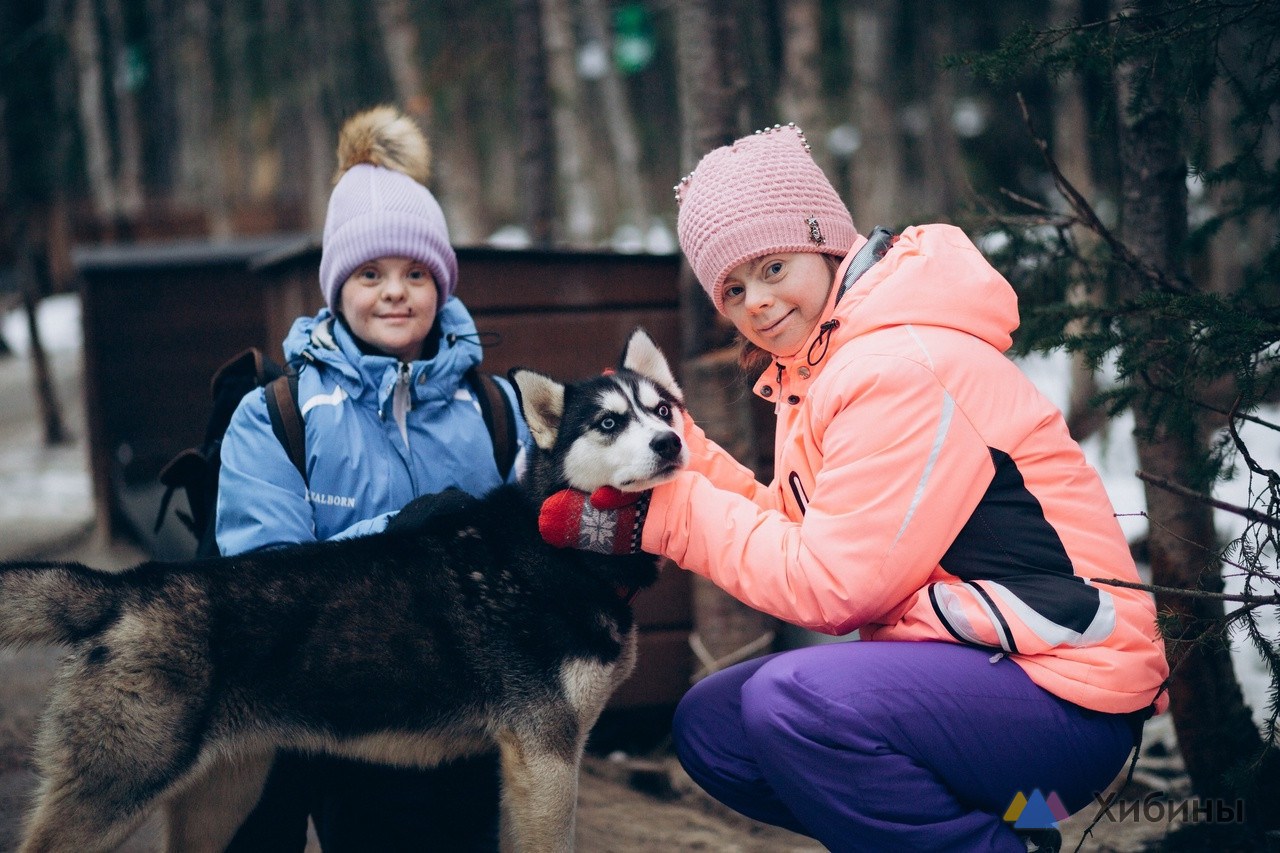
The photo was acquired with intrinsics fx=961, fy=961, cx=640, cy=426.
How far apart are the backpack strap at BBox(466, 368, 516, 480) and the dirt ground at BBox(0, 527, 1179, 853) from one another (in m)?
1.60

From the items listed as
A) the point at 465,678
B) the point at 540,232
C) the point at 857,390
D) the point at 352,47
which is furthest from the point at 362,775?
the point at 352,47

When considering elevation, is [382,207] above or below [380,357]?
above

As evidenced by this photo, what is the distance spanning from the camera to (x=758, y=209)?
8.64 ft

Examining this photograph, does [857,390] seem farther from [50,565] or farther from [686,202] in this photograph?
[50,565]

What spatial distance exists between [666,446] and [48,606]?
5.55 feet

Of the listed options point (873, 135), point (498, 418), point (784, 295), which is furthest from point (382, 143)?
point (873, 135)

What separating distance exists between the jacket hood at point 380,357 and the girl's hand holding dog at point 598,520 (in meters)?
0.71

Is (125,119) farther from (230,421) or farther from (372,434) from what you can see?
(372,434)

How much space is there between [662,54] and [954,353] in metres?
27.5

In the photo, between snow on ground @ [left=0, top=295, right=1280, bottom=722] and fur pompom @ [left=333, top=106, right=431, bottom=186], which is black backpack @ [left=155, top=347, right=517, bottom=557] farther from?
snow on ground @ [left=0, top=295, right=1280, bottom=722]

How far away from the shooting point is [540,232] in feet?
23.0

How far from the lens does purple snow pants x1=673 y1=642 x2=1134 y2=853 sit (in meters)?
2.35

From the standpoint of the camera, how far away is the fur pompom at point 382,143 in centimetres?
339

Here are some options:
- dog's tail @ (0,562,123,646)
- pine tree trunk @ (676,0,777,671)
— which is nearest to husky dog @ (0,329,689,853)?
dog's tail @ (0,562,123,646)
